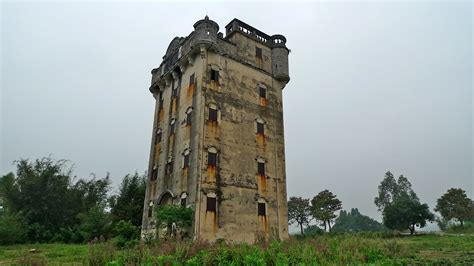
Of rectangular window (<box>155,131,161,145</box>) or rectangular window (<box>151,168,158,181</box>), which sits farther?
rectangular window (<box>155,131,161,145</box>)

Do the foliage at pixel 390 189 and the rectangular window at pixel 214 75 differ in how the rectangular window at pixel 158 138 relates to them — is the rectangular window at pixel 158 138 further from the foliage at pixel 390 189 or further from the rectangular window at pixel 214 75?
the foliage at pixel 390 189

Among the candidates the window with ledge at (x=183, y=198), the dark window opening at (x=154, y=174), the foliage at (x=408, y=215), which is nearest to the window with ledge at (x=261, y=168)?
the window with ledge at (x=183, y=198)

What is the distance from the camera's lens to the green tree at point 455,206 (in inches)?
1734

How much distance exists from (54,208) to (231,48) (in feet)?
88.7

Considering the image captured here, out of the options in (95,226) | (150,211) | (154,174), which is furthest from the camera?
(95,226)

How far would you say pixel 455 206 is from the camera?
148 feet

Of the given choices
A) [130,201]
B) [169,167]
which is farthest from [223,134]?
[130,201]

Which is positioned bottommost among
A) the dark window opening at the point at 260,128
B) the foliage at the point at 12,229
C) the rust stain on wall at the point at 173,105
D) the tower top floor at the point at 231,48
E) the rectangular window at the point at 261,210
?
the foliage at the point at 12,229

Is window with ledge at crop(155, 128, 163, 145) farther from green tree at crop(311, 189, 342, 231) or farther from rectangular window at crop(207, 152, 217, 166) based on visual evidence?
green tree at crop(311, 189, 342, 231)

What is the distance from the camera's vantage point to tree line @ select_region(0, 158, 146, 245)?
3039 cm

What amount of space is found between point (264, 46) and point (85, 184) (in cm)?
3010

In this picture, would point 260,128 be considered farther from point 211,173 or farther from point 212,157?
point 211,173

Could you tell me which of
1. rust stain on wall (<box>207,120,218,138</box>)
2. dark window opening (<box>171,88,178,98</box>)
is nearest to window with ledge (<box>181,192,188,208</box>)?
rust stain on wall (<box>207,120,218,138</box>)

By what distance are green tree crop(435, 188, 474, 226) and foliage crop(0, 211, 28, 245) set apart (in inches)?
2110
